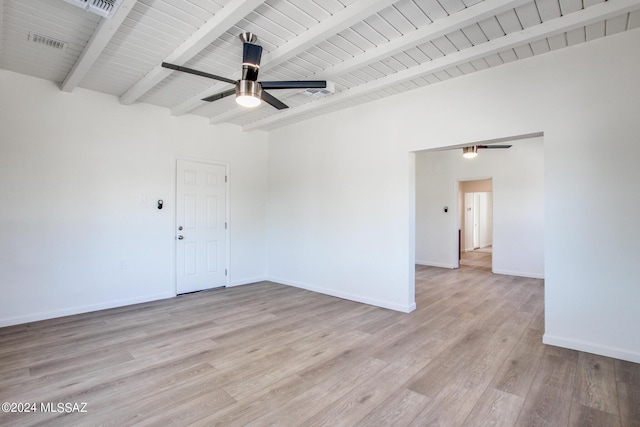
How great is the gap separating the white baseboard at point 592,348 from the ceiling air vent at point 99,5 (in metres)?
4.82

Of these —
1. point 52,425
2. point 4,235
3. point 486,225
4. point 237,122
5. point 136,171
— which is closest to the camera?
point 52,425

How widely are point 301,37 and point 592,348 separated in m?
3.94

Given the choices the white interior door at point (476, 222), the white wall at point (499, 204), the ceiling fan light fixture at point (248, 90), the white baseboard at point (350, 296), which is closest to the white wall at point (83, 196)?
the white baseboard at point (350, 296)

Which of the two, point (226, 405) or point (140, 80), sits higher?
point (140, 80)

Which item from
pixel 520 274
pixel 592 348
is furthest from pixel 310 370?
pixel 520 274

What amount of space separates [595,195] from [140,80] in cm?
506

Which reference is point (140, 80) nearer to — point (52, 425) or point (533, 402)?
point (52, 425)

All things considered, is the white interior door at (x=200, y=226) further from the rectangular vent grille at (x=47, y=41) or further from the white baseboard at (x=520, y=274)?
the white baseboard at (x=520, y=274)

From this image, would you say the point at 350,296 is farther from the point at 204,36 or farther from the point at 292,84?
the point at 204,36

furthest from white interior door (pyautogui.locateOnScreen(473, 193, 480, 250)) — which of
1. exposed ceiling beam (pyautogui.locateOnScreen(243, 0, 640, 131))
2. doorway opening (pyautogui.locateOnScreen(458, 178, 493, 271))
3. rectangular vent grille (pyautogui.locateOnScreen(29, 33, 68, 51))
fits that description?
rectangular vent grille (pyautogui.locateOnScreen(29, 33, 68, 51))

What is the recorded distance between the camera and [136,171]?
4.68 metres

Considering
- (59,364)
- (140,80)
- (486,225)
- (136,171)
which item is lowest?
(59,364)

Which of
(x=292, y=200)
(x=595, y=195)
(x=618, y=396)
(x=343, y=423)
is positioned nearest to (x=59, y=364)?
(x=343, y=423)

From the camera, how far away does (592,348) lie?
9.70ft
